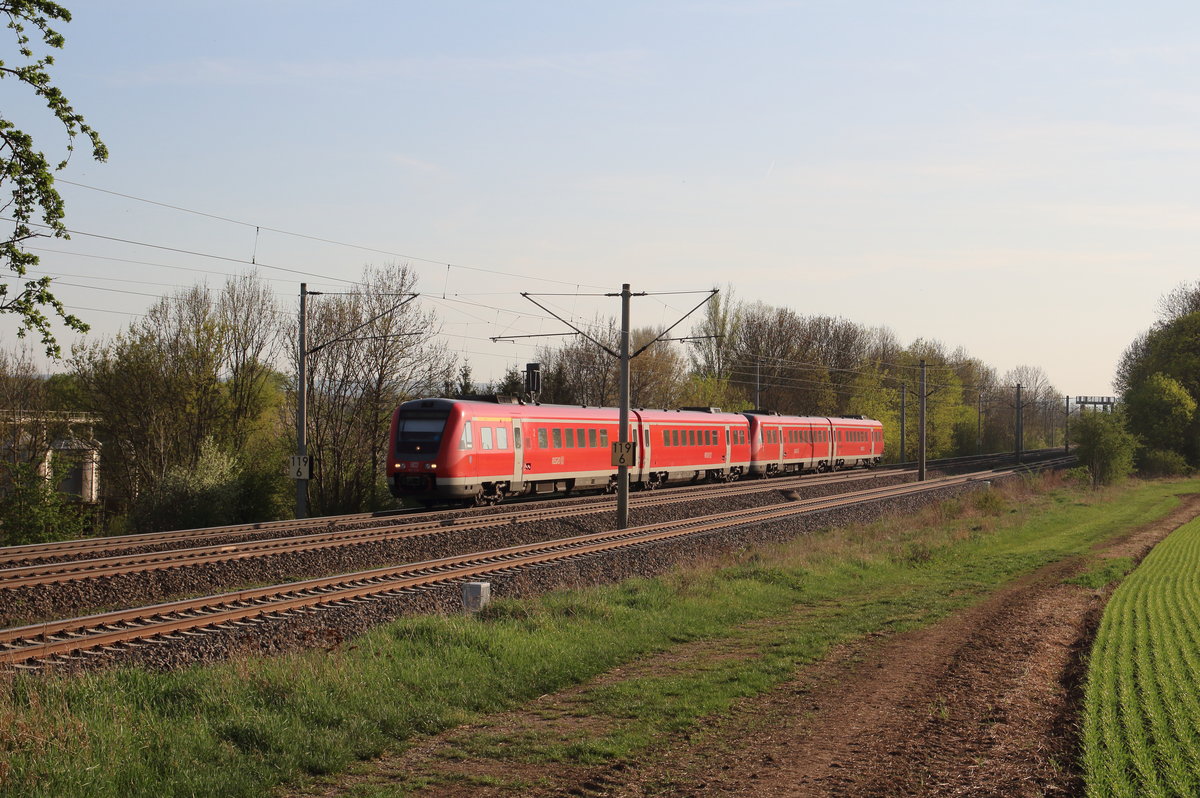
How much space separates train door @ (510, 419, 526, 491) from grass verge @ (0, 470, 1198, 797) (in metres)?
13.9

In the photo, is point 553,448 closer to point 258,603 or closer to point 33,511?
point 33,511

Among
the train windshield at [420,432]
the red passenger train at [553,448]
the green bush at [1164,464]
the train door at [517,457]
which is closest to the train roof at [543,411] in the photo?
the red passenger train at [553,448]

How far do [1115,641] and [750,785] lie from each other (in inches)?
286

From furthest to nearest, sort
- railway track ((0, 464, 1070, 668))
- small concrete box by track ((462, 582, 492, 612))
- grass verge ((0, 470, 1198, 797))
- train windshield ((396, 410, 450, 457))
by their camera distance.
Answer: train windshield ((396, 410, 450, 457)), small concrete box by track ((462, 582, 492, 612)), railway track ((0, 464, 1070, 668)), grass verge ((0, 470, 1198, 797))

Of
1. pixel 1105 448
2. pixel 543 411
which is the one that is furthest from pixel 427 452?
pixel 1105 448

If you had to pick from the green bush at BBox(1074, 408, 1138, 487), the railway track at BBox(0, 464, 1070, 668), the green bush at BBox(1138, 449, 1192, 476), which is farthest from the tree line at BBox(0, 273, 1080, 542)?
the green bush at BBox(1138, 449, 1192, 476)

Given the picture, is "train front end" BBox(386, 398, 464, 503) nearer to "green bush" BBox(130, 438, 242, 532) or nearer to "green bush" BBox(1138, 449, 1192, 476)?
"green bush" BBox(130, 438, 242, 532)

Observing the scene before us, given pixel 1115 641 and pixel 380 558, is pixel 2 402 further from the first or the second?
pixel 1115 641

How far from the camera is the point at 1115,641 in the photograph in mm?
12500

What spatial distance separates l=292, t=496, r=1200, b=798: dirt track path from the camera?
7.34 m

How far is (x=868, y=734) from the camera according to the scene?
28.3ft

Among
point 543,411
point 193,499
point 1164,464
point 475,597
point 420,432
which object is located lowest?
point 475,597

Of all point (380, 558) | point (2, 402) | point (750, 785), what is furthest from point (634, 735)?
point (2, 402)

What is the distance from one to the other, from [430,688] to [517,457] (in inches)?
865
